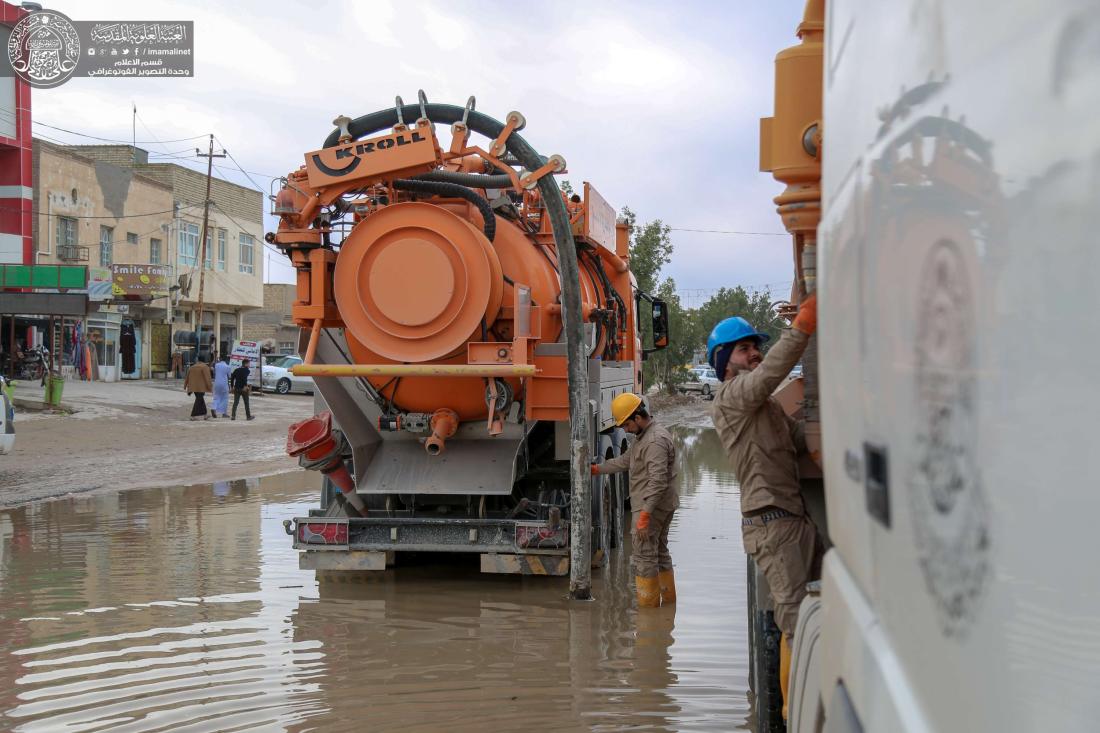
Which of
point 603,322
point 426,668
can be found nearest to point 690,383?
point 603,322

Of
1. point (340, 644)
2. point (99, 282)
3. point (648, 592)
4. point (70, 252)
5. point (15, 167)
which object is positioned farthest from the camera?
point (70, 252)

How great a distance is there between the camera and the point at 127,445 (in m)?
20.8

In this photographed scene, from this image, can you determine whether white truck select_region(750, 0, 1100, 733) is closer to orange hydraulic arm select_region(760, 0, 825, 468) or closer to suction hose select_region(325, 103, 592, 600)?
orange hydraulic arm select_region(760, 0, 825, 468)

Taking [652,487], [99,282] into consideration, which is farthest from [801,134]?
[99,282]

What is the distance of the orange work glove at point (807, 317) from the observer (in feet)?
12.6

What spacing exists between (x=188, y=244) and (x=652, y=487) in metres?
42.3

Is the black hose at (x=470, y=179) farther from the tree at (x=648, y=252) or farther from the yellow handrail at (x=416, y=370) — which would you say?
the tree at (x=648, y=252)

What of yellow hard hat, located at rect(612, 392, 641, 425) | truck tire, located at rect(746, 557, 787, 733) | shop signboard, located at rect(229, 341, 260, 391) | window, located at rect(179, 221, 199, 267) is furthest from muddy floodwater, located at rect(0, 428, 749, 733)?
window, located at rect(179, 221, 199, 267)

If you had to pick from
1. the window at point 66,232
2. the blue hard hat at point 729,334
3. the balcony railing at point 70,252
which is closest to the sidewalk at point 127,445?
the balcony railing at point 70,252

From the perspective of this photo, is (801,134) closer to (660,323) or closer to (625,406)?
(625,406)

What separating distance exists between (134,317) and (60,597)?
35.5m

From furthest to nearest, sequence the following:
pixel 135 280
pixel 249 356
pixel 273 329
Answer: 1. pixel 273 329
2. pixel 135 280
3. pixel 249 356

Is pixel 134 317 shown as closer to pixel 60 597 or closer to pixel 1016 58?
pixel 60 597

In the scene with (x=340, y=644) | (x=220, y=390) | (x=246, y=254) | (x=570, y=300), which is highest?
(x=246, y=254)
